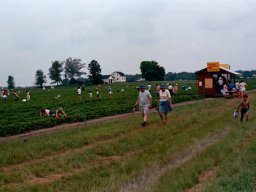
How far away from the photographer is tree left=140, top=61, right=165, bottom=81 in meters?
116

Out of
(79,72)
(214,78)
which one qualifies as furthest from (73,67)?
(214,78)

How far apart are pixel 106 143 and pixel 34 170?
3.41m

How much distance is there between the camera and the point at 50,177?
922 cm

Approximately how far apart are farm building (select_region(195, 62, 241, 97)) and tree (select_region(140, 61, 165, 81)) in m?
81.4

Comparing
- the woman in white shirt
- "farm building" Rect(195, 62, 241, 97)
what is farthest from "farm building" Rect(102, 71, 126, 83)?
the woman in white shirt

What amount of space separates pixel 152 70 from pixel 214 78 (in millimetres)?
83196

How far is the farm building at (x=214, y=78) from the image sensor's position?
1293 inches

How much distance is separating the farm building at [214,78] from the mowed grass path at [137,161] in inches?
714

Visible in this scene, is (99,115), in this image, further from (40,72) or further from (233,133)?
(40,72)

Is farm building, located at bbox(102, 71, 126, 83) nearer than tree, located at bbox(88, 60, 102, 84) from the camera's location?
No

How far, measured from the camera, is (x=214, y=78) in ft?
110

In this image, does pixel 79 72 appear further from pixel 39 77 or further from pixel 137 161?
pixel 137 161

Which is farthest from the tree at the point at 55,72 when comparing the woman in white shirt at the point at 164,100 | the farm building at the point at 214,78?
the woman in white shirt at the point at 164,100

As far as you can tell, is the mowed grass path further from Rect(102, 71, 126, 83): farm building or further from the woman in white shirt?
Rect(102, 71, 126, 83): farm building
